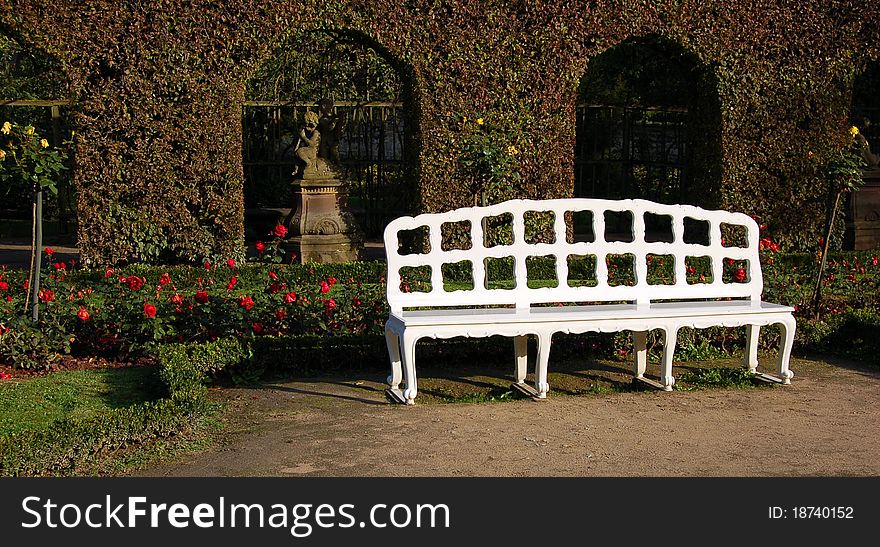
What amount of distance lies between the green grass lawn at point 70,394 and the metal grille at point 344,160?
8.30 metres

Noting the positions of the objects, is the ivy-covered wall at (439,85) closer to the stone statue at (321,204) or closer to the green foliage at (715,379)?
the stone statue at (321,204)

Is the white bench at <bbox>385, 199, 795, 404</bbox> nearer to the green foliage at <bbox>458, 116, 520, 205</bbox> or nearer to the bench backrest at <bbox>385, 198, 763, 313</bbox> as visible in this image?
the bench backrest at <bbox>385, 198, 763, 313</bbox>

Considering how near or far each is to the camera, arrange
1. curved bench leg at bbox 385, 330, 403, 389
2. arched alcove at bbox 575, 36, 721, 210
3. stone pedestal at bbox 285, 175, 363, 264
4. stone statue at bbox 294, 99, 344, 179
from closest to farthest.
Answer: curved bench leg at bbox 385, 330, 403, 389
stone pedestal at bbox 285, 175, 363, 264
stone statue at bbox 294, 99, 344, 179
arched alcove at bbox 575, 36, 721, 210

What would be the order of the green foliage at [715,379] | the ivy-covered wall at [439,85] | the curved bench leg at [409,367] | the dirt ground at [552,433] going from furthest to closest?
the ivy-covered wall at [439,85] → the green foliage at [715,379] → the curved bench leg at [409,367] → the dirt ground at [552,433]

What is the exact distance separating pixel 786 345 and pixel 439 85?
5.49 m

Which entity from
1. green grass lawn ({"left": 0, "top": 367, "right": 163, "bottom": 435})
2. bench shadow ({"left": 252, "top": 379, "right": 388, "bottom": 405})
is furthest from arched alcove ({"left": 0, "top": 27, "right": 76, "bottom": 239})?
bench shadow ({"left": 252, "top": 379, "right": 388, "bottom": 405})

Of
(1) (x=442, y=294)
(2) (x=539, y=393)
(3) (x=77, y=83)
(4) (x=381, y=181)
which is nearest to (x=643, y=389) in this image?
(2) (x=539, y=393)

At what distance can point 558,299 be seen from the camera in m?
6.50

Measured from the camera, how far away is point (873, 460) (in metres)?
5.08

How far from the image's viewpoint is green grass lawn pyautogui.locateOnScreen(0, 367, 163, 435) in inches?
225

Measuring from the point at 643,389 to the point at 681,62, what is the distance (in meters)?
6.54

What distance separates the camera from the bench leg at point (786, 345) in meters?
6.68

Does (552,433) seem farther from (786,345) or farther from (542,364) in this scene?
(786,345)

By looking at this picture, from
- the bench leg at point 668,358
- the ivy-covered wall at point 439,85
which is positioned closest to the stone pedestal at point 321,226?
the ivy-covered wall at point 439,85
